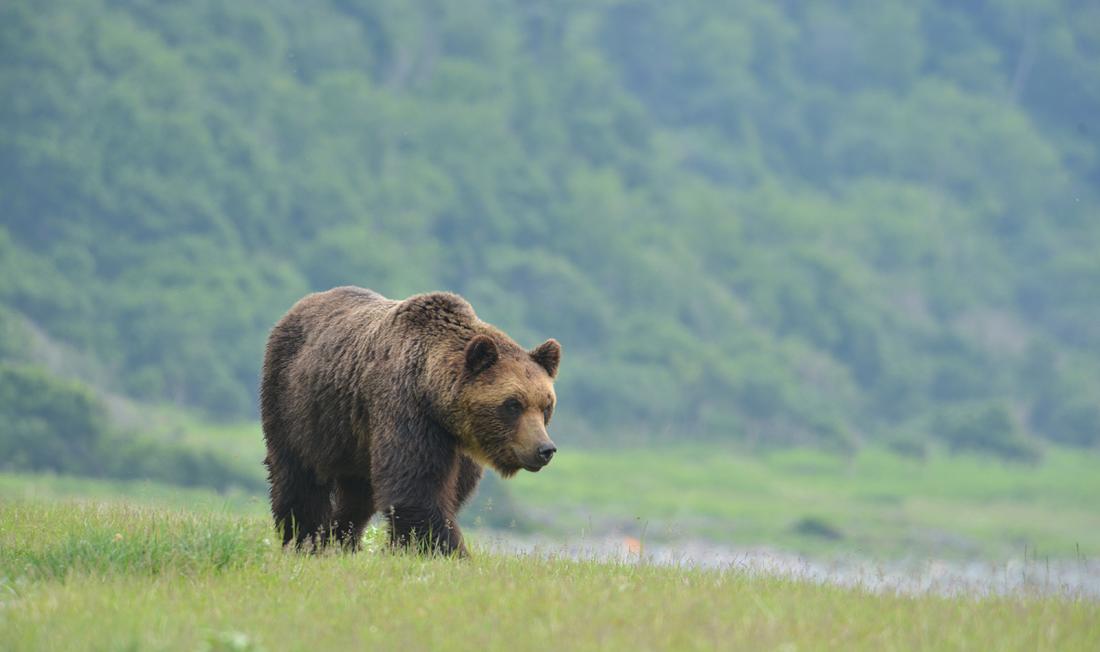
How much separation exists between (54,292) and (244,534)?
59.0 metres

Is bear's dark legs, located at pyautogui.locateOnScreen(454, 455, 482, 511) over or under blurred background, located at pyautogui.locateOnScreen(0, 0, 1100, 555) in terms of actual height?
under

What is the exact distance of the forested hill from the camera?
69.7m

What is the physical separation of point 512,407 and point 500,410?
9 centimetres

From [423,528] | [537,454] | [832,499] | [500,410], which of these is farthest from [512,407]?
[832,499]

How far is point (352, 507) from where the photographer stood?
10766 mm

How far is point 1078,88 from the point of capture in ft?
374

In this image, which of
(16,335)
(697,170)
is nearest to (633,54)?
(697,170)

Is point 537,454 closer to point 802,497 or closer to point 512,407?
point 512,407

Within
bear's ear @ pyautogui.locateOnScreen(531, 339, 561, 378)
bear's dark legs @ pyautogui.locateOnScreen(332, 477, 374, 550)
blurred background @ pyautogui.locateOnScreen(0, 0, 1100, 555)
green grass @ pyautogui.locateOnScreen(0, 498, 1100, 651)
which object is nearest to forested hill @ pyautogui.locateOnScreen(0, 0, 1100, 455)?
blurred background @ pyautogui.locateOnScreen(0, 0, 1100, 555)

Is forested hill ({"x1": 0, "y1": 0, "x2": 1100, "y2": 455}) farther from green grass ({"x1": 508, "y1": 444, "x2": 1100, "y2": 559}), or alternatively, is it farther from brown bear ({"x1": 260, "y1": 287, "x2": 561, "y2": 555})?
brown bear ({"x1": 260, "y1": 287, "x2": 561, "y2": 555})

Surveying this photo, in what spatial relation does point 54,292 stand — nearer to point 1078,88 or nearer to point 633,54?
point 633,54

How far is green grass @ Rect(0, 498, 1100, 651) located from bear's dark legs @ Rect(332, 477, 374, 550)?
145 centimetres

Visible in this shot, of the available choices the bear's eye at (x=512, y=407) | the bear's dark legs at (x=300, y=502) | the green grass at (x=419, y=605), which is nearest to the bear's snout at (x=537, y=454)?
the bear's eye at (x=512, y=407)

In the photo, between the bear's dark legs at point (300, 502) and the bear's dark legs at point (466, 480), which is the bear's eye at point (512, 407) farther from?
the bear's dark legs at point (300, 502)
